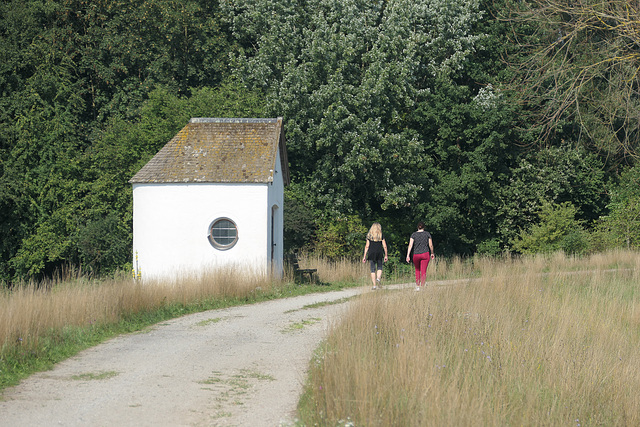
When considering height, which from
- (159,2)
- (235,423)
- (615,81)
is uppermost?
(159,2)

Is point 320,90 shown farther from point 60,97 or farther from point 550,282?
point 550,282

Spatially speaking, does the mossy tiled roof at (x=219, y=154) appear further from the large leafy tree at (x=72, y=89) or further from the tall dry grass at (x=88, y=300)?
the large leafy tree at (x=72, y=89)

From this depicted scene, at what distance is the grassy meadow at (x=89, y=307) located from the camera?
949 centimetres

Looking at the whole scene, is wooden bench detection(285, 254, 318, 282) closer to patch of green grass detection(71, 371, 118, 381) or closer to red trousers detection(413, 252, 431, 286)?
red trousers detection(413, 252, 431, 286)

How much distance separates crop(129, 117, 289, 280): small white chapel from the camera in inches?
869

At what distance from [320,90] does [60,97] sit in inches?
535

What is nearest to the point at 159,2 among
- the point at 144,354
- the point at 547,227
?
the point at 547,227

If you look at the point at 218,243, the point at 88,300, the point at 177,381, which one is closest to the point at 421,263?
the point at 218,243

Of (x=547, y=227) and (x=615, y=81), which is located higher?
(x=615, y=81)

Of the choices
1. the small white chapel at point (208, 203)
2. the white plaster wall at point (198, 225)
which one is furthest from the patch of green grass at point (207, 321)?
the white plaster wall at point (198, 225)

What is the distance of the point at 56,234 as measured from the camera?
35000mm

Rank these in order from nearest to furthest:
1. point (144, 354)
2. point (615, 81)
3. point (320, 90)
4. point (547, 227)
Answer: point (144, 354) < point (615, 81) < point (320, 90) < point (547, 227)

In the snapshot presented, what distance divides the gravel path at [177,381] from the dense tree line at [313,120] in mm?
20479

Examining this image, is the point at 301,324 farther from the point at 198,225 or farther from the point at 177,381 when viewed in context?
the point at 198,225
